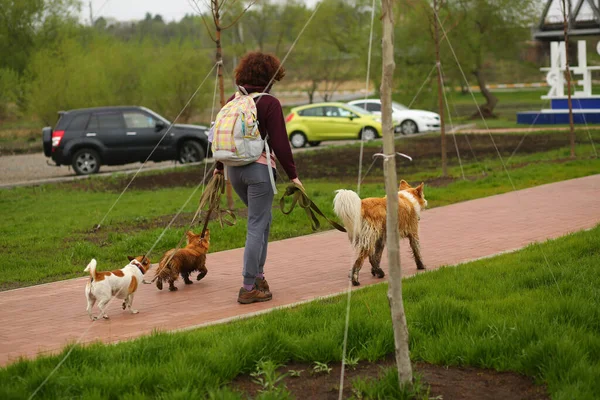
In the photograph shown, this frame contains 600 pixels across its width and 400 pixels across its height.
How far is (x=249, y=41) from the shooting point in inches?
2470

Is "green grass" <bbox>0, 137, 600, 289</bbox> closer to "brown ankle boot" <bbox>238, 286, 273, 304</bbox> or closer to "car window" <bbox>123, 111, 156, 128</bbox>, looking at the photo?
"brown ankle boot" <bbox>238, 286, 273, 304</bbox>

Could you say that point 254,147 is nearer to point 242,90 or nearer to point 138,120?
point 242,90

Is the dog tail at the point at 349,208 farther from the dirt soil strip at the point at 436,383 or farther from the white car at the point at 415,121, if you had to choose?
the white car at the point at 415,121

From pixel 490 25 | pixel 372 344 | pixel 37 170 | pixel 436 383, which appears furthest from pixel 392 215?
pixel 490 25

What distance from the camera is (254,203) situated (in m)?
7.71

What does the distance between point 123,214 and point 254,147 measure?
23.7 feet

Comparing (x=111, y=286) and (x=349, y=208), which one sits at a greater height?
(x=349, y=208)

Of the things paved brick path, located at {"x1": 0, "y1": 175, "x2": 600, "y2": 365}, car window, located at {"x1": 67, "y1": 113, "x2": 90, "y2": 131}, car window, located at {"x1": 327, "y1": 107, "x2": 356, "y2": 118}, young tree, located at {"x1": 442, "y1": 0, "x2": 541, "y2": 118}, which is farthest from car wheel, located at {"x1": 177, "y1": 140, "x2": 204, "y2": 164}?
young tree, located at {"x1": 442, "y1": 0, "x2": 541, "y2": 118}

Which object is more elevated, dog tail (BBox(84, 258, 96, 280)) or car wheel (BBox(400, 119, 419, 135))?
dog tail (BBox(84, 258, 96, 280))

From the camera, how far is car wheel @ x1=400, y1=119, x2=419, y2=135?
3522cm

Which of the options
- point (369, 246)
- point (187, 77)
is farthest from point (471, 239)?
point (187, 77)

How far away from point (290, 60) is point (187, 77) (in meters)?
21.3

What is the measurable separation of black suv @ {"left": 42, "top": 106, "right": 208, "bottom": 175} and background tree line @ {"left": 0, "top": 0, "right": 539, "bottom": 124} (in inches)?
331

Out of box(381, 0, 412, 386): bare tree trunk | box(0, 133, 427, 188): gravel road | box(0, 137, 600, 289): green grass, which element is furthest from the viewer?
box(0, 133, 427, 188): gravel road
